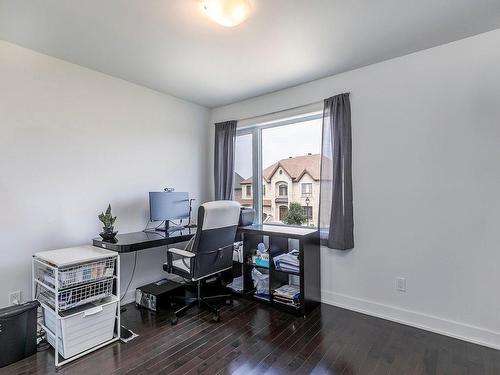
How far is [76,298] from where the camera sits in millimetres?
2064

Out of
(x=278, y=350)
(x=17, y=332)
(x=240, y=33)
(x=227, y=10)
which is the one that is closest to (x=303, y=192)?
(x=278, y=350)

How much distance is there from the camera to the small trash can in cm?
186

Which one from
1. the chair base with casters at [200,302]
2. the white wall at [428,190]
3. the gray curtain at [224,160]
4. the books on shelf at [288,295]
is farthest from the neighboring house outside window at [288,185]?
the chair base with casters at [200,302]

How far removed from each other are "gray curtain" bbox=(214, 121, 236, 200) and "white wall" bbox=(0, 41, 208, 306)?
520 mm

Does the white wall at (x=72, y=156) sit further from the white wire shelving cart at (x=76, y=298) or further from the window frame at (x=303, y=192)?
the window frame at (x=303, y=192)

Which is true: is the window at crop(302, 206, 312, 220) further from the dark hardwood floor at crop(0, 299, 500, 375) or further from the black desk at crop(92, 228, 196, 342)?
the black desk at crop(92, 228, 196, 342)

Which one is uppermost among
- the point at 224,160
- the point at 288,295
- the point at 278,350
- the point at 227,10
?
the point at 227,10

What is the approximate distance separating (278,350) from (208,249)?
3.32 feet

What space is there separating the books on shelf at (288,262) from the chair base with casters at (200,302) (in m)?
0.63

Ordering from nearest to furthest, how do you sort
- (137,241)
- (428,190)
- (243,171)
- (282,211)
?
(428,190)
(137,241)
(282,211)
(243,171)

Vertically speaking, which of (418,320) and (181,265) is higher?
(181,265)

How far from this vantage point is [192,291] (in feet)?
10.7

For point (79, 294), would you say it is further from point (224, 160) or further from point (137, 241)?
point (224, 160)

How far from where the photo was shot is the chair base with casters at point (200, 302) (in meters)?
2.55
